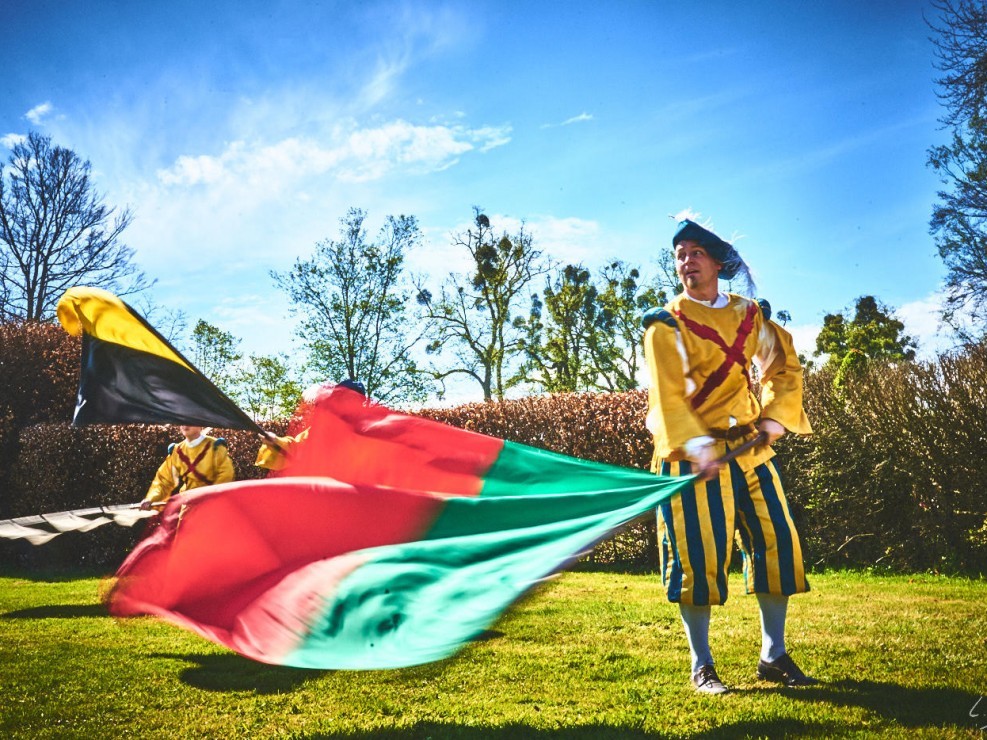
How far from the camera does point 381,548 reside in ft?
11.1

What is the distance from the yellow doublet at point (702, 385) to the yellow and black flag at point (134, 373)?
2.42 m

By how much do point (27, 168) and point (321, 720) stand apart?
1039 inches

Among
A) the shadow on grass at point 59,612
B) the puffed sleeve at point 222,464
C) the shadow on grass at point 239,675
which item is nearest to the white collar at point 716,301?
the shadow on grass at point 239,675

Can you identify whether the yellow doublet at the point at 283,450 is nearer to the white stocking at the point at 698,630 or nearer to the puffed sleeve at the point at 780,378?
the white stocking at the point at 698,630

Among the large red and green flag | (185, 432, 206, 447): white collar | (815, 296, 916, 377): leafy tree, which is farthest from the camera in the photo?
(815, 296, 916, 377): leafy tree

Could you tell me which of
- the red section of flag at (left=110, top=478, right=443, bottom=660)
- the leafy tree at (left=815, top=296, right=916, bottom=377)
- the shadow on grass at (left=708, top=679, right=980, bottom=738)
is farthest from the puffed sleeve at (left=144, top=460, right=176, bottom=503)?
the leafy tree at (left=815, top=296, right=916, bottom=377)

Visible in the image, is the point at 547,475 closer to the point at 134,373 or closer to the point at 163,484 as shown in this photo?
the point at 134,373

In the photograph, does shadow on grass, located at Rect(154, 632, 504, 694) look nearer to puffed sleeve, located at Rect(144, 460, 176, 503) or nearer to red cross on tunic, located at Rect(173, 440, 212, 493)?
red cross on tunic, located at Rect(173, 440, 212, 493)

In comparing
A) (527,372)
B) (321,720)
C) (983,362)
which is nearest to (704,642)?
(321,720)

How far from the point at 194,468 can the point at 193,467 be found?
16 millimetres

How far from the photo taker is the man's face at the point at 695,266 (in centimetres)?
404

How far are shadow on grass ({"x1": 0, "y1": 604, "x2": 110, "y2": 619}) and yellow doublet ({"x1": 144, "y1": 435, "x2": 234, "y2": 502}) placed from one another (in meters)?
1.26

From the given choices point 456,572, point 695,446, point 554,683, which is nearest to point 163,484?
point 554,683

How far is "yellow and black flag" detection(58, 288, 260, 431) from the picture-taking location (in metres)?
4.36
